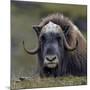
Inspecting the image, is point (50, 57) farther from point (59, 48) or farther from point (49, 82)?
point (49, 82)

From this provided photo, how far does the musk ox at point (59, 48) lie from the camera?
325 cm

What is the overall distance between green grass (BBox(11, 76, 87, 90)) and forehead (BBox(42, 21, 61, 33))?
65 cm

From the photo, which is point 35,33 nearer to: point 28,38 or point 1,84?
point 28,38

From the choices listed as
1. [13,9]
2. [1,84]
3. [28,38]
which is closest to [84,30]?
[28,38]

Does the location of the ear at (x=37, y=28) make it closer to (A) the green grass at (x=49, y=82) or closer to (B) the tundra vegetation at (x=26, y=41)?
(B) the tundra vegetation at (x=26, y=41)

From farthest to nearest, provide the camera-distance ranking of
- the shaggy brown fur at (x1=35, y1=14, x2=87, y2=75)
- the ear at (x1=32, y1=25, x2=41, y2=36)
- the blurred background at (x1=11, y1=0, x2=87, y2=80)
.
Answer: the shaggy brown fur at (x1=35, y1=14, x2=87, y2=75), the ear at (x1=32, y1=25, x2=41, y2=36), the blurred background at (x1=11, y1=0, x2=87, y2=80)

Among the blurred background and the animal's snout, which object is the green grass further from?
the animal's snout

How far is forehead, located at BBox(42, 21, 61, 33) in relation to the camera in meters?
3.28


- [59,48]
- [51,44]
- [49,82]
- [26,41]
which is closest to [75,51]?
[59,48]

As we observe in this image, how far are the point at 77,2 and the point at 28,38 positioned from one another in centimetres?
89

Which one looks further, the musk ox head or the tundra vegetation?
the musk ox head

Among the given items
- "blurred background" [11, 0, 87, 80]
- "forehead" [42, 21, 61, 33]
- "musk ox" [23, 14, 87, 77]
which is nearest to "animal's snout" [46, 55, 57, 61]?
"musk ox" [23, 14, 87, 77]

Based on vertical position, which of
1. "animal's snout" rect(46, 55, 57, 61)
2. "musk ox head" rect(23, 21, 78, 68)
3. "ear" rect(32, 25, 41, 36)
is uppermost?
"ear" rect(32, 25, 41, 36)

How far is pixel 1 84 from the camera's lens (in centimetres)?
305
